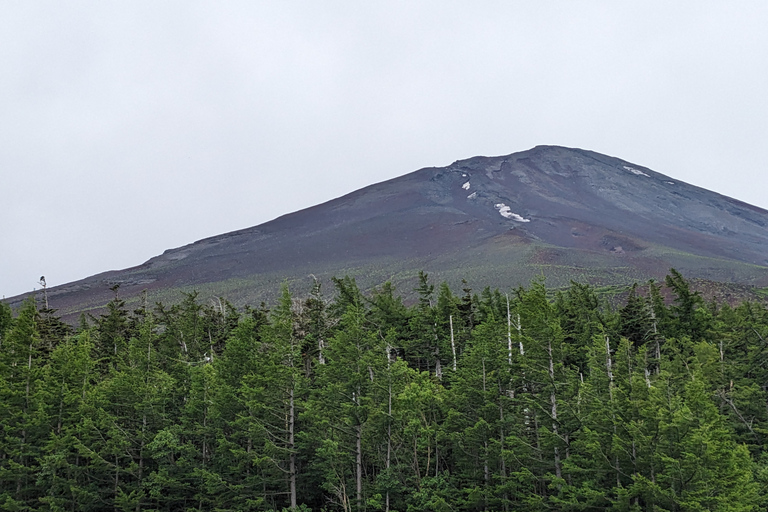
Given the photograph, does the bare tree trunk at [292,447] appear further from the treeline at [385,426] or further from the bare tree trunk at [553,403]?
the bare tree trunk at [553,403]

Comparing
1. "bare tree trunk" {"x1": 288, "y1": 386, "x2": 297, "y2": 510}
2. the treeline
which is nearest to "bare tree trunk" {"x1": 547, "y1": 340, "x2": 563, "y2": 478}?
the treeline

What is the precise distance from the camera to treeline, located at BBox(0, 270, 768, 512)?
25.8 m

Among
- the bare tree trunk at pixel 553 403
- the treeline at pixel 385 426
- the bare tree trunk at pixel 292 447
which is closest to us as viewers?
the treeline at pixel 385 426

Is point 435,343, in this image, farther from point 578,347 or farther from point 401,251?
point 401,251

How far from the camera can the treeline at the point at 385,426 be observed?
2575 cm

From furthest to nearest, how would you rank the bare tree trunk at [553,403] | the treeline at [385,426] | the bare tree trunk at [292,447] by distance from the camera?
the bare tree trunk at [292,447] → the bare tree trunk at [553,403] → the treeline at [385,426]

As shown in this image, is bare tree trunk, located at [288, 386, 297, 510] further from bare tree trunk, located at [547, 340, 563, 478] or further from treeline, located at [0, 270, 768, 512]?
bare tree trunk, located at [547, 340, 563, 478]

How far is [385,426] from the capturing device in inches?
1192

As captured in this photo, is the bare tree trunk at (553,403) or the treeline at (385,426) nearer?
the treeline at (385,426)

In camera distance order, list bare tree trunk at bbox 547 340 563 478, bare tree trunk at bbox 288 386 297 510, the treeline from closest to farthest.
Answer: the treeline, bare tree trunk at bbox 547 340 563 478, bare tree trunk at bbox 288 386 297 510

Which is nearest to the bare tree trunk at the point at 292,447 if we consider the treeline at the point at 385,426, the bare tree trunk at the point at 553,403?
the treeline at the point at 385,426

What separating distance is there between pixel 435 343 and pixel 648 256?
12207 centimetres

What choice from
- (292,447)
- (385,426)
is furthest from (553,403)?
(292,447)

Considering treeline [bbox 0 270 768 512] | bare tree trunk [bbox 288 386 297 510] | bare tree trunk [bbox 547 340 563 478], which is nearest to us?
treeline [bbox 0 270 768 512]
